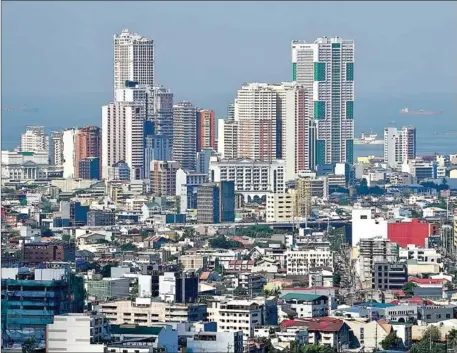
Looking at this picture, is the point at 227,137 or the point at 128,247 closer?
the point at 128,247

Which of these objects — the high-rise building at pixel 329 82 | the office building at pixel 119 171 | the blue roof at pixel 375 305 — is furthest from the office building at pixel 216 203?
the blue roof at pixel 375 305

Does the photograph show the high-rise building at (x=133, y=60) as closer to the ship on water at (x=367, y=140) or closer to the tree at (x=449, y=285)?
the ship on water at (x=367, y=140)

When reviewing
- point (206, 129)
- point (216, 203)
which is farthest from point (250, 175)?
point (206, 129)

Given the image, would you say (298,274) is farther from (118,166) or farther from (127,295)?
(118,166)

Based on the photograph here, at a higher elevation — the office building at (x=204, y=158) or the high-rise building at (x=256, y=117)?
the high-rise building at (x=256, y=117)

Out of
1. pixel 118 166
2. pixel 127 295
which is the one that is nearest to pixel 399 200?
pixel 118 166

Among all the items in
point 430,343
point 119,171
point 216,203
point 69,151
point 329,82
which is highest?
point 329,82

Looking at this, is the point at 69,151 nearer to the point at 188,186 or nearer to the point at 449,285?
the point at 188,186
